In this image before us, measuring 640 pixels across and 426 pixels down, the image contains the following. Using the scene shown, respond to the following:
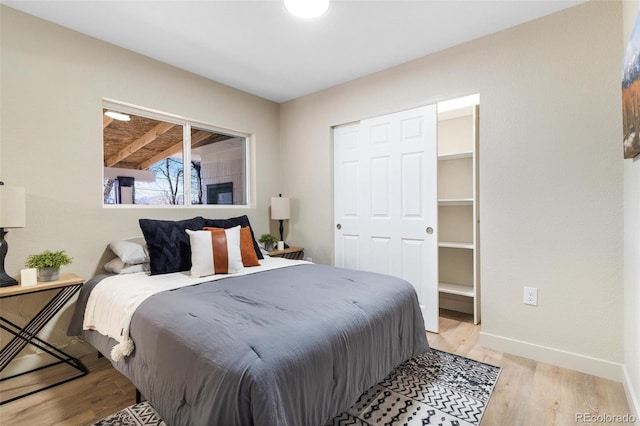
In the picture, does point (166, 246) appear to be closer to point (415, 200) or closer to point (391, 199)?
point (391, 199)

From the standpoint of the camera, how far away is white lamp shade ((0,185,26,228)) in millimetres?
1826

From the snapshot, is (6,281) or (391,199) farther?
(391,199)

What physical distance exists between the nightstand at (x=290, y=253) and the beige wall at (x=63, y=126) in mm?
1157

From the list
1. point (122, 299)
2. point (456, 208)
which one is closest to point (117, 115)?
point (122, 299)

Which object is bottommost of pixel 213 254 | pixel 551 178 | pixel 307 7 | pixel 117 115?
pixel 213 254

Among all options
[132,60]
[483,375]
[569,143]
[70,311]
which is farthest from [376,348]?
[132,60]

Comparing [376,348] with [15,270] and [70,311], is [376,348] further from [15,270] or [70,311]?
[15,270]

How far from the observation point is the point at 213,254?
7.60 feet

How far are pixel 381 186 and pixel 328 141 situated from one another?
0.88 metres

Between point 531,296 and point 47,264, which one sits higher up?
point 47,264

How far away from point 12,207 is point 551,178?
141 inches

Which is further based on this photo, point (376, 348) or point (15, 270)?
point (15, 270)

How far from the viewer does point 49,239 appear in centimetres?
224
